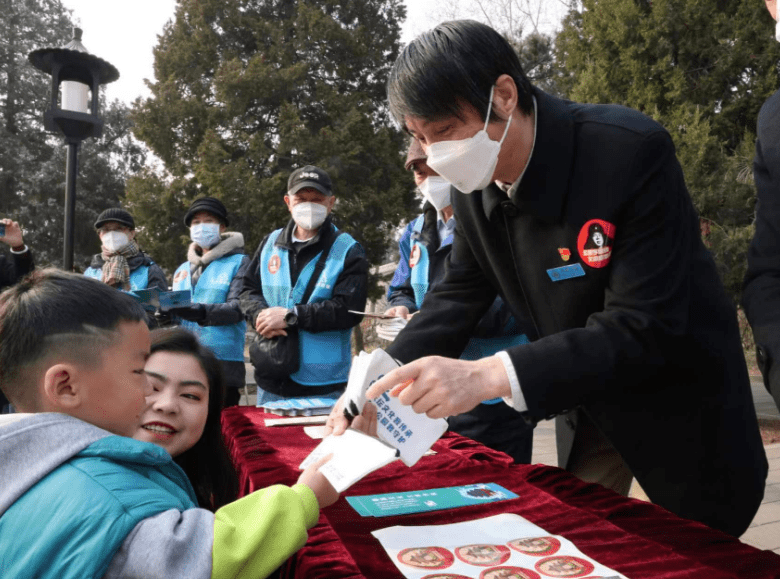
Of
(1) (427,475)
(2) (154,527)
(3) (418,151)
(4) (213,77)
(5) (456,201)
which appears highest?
(4) (213,77)

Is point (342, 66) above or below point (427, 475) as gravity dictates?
above

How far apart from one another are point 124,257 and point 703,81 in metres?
5.96

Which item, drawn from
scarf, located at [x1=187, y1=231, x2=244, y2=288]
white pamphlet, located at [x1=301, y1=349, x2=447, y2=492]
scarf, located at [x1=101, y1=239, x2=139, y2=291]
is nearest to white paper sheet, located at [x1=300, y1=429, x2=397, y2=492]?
white pamphlet, located at [x1=301, y1=349, x2=447, y2=492]

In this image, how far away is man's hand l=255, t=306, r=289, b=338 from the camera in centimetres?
345

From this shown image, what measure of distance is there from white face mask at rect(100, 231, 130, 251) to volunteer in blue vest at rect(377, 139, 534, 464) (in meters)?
2.17

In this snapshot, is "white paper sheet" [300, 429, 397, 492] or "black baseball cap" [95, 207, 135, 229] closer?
"white paper sheet" [300, 429, 397, 492]

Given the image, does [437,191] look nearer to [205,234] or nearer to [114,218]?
[205,234]

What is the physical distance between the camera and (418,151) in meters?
3.39

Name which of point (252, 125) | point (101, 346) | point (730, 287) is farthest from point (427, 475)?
point (252, 125)

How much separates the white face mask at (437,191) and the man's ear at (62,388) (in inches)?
90.3

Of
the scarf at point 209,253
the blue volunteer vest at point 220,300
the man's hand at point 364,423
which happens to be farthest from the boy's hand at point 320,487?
the scarf at point 209,253

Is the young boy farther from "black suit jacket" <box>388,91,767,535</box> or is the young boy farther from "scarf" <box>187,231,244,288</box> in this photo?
"scarf" <box>187,231,244,288</box>

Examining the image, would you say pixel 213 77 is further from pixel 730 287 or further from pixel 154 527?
pixel 154 527

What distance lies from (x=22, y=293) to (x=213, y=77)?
16.0 m
